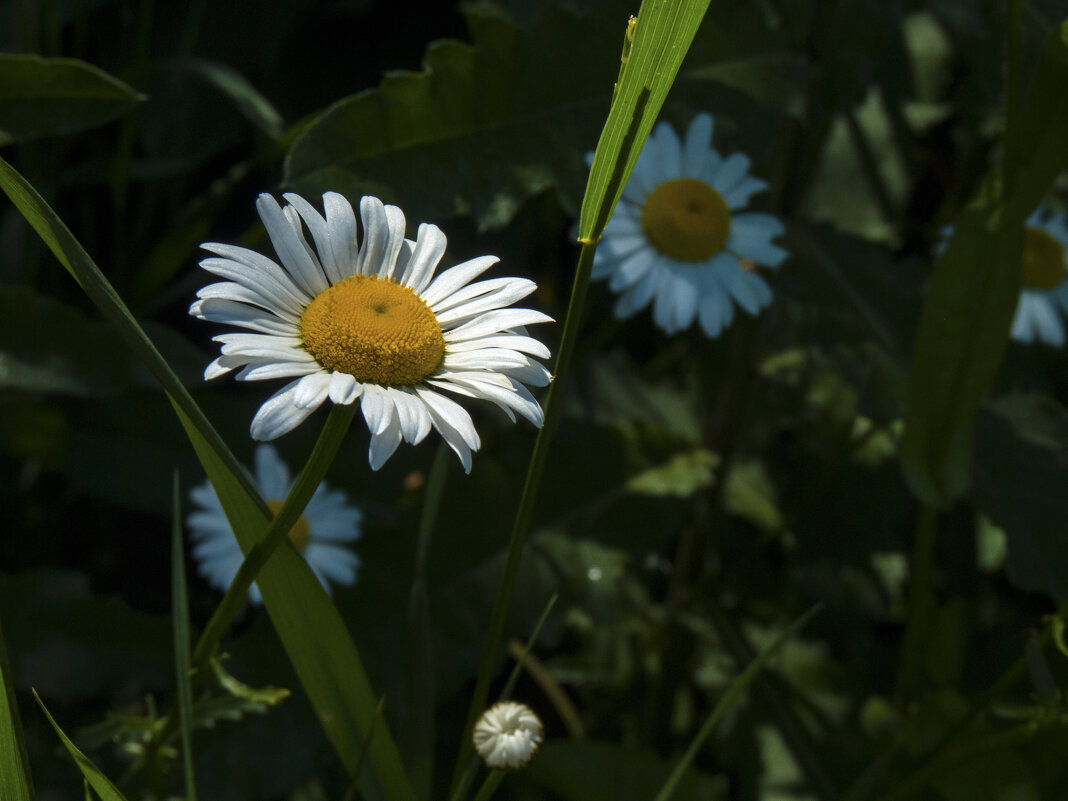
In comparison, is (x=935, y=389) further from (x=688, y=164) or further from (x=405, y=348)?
(x=405, y=348)

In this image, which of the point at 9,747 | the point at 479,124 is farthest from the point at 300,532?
the point at 9,747

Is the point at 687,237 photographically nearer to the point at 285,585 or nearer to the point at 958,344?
the point at 958,344

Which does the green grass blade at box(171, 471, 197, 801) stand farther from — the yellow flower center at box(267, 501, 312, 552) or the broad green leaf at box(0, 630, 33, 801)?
the yellow flower center at box(267, 501, 312, 552)

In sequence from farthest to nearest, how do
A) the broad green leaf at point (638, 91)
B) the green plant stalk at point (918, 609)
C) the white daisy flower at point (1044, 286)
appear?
the white daisy flower at point (1044, 286) → the green plant stalk at point (918, 609) → the broad green leaf at point (638, 91)

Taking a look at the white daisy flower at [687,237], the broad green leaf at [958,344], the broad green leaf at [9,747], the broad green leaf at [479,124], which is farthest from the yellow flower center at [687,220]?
the broad green leaf at [9,747]

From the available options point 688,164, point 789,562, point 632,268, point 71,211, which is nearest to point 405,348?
point 632,268

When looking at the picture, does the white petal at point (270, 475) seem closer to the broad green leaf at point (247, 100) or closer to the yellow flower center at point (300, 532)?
the yellow flower center at point (300, 532)

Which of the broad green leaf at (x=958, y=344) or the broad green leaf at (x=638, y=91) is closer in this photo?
the broad green leaf at (x=638, y=91)
